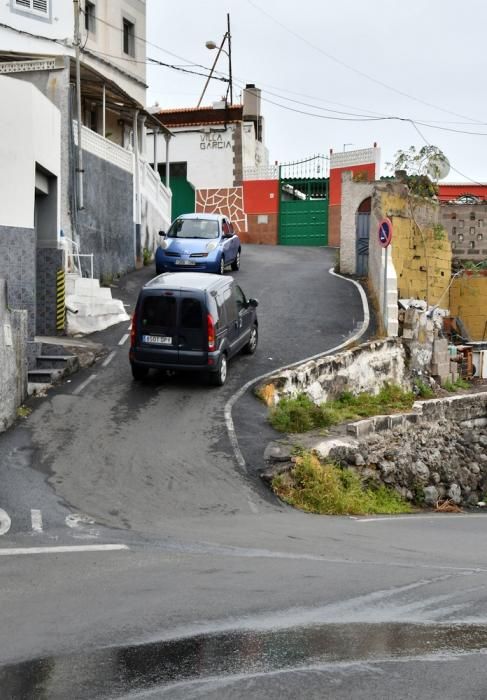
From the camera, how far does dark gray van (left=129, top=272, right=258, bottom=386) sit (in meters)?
17.1

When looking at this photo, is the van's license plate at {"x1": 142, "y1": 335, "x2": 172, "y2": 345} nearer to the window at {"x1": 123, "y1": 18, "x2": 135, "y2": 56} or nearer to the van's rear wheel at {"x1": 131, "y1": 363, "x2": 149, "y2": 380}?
the van's rear wheel at {"x1": 131, "y1": 363, "x2": 149, "y2": 380}

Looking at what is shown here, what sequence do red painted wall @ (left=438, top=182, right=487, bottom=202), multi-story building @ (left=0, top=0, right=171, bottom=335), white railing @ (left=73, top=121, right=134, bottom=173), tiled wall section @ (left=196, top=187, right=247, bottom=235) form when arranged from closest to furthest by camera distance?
1. multi-story building @ (left=0, top=0, right=171, bottom=335)
2. white railing @ (left=73, top=121, right=134, bottom=173)
3. tiled wall section @ (left=196, top=187, right=247, bottom=235)
4. red painted wall @ (left=438, top=182, right=487, bottom=202)

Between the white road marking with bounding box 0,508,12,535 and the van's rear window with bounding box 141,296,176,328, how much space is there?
6.86m

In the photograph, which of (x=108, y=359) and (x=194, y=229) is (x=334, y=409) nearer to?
(x=108, y=359)

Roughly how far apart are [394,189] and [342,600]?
20.5 meters

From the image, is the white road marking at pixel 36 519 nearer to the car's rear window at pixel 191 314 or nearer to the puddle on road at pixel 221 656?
the puddle on road at pixel 221 656

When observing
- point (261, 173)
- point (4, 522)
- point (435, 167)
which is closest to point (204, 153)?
point (261, 173)

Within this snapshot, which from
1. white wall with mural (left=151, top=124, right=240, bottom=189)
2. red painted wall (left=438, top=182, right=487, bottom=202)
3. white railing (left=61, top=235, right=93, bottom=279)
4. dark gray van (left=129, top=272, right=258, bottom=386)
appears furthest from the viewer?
white wall with mural (left=151, top=124, right=240, bottom=189)

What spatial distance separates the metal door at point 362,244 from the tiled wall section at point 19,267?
541 inches

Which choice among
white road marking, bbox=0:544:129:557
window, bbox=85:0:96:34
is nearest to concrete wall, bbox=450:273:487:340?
window, bbox=85:0:96:34

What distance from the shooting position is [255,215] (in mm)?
43438

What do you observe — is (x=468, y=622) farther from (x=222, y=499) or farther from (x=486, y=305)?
(x=486, y=305)

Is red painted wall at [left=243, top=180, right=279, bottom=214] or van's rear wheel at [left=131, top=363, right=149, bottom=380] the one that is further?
red painted wall at [left=243, top=180, right=279, bottom=214]

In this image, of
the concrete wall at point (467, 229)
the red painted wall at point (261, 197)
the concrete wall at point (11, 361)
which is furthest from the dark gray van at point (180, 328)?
the red painted wall at point (261, 197)
